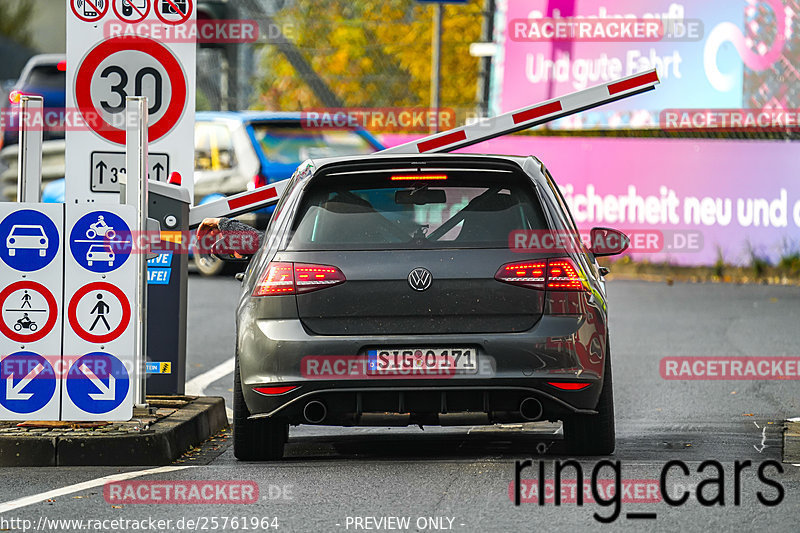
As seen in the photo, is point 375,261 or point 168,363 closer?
point 375,261

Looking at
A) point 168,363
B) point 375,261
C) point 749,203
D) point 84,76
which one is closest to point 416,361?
point 375,261

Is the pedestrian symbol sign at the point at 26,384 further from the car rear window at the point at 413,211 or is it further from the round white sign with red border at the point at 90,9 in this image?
the round white sign with red border at the point at 90,9

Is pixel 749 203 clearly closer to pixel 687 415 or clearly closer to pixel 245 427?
pixel 687 415

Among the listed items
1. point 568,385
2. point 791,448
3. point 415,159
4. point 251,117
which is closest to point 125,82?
point 415,159

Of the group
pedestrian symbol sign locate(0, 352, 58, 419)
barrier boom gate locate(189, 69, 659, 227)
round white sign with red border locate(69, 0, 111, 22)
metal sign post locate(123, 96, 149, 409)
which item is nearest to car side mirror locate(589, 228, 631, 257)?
barrier boom gate locate(189, 69, 659, 227)

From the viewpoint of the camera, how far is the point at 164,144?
1059 cm

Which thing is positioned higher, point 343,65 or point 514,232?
point 343,65

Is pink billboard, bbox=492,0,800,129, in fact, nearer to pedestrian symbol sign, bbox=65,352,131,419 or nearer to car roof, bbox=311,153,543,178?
car roof, bbox=311,153,543,178

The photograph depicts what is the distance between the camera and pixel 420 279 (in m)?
8.31

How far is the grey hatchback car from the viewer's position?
8250mm

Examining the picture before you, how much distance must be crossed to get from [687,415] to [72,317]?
12.7 ft

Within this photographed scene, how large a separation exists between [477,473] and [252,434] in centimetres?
120

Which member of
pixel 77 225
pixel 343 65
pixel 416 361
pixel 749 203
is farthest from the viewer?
pixel 343 65

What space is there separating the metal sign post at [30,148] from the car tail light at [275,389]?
187 cm
